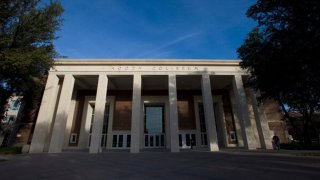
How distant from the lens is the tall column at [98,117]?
21.1 m

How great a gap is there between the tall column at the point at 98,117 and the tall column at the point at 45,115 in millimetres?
5838

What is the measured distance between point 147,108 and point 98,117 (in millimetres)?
11018

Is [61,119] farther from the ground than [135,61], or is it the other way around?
[135,61]

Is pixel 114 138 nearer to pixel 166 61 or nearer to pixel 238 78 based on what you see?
pixel 166 61

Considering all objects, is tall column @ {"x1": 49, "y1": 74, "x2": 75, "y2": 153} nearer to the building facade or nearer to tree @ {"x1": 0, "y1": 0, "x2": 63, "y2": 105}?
the building facade

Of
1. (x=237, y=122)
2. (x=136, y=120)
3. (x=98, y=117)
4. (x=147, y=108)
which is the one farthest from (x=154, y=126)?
(x=237, y=122)

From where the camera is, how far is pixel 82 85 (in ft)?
97.8

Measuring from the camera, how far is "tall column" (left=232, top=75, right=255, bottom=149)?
22581mm

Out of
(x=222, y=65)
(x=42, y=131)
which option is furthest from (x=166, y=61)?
(x=42, y=131)

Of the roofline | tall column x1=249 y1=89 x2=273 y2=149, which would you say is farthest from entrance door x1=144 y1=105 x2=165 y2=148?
tall column x1=249 y1=89 x2=273 y2=149

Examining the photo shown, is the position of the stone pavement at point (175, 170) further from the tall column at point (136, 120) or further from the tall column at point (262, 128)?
the tall column at point (262, 128)

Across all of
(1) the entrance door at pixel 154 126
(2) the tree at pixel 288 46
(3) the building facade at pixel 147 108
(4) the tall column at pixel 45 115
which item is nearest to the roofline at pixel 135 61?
(3) the building facade at pixel 147 108

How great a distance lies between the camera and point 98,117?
22.2 meters

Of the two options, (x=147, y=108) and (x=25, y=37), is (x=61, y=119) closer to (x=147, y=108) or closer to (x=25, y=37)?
(x=25, y=37)
